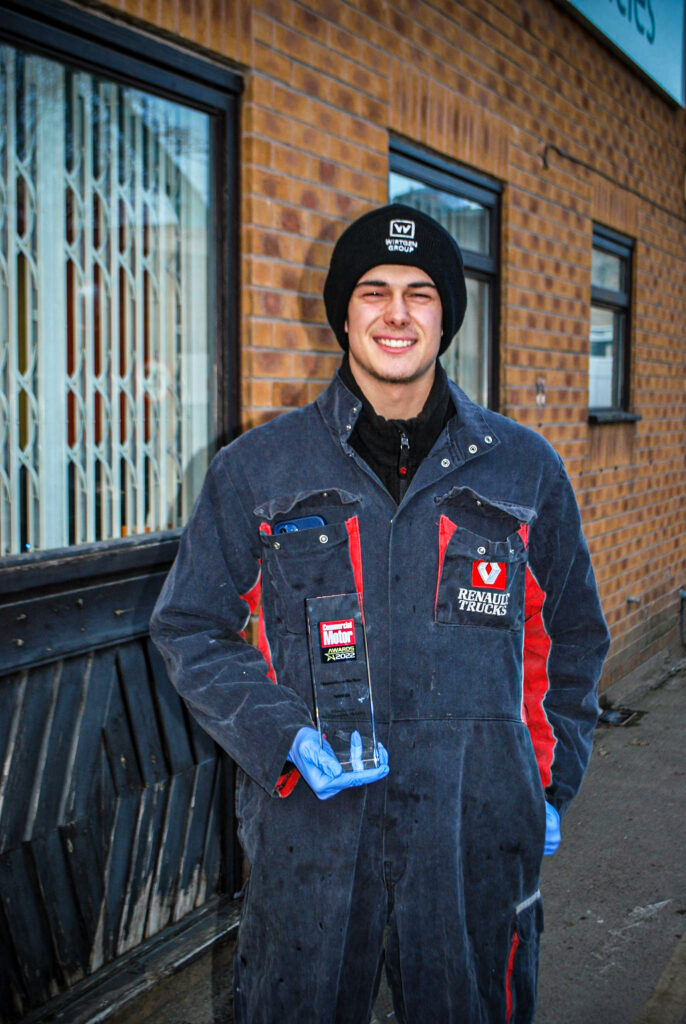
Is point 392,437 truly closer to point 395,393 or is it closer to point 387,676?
point 395,393

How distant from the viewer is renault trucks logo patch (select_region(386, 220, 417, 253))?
7.47ft

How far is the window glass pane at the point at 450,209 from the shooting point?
185 inches

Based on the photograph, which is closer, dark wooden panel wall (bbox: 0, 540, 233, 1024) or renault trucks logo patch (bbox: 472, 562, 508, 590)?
renault trucks logo patch (bbox: 472, 562, 508, 590)

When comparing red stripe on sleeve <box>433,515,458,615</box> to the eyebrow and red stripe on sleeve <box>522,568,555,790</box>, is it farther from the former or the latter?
the eyebrow

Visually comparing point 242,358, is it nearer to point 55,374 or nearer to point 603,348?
point 55,374

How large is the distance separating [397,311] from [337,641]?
71 cm

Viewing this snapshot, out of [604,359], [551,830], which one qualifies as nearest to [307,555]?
[551,830]

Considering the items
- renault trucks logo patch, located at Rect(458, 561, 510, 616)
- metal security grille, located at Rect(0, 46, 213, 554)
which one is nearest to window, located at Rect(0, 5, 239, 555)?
metal security grille, located at Rect(0, 46, 213, 554)

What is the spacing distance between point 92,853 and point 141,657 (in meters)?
0.61

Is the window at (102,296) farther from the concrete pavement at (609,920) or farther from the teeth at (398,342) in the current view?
the concrete pavement at (609,920)

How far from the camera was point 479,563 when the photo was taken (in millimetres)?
2176

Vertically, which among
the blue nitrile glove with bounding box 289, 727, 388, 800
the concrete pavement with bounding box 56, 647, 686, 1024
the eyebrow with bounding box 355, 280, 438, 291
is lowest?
the concrete pavement with bounding box 56, 647, 686, 1024

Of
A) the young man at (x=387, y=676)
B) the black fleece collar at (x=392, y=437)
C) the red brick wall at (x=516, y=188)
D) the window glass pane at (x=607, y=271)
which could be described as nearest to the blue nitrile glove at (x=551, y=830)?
the young man at (x=387, y=676)

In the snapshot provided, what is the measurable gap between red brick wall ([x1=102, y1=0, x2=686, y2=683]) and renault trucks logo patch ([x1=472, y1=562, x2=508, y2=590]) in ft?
5.44
